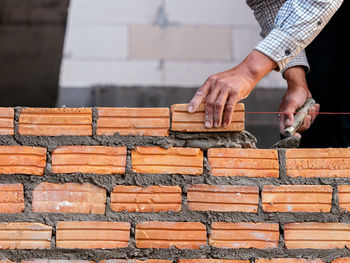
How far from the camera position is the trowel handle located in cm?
193

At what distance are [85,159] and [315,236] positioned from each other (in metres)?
0.78

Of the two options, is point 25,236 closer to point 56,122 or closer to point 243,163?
point 56,122

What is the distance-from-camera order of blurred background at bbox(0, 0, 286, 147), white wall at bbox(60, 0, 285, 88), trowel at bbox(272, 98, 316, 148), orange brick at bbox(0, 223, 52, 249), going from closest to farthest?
orange brick at bbox(0, 223, 52, 249)
trowel at bbox(272, 98, 316, 148)
blurred background at bbox(0, 0, 286, 147)
white wall at bbox(60, 0, 285, 88)

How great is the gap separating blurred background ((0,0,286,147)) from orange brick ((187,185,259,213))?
182 inches

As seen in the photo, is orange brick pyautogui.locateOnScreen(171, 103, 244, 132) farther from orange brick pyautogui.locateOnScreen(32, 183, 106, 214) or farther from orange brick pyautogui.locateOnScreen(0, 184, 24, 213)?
orange brick pyautogui.locateOnScreen(0, 184, 24, 213)

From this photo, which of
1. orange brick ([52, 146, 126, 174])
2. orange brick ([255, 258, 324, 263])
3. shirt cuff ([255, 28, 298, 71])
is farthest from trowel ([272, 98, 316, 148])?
orange brick ([52, 146, 126, 174])

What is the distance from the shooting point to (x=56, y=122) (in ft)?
5.44

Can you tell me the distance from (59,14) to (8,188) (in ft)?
10.2

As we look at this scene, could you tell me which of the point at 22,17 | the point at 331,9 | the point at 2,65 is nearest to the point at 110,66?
the point at 2,65

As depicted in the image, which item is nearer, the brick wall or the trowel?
the brick wall

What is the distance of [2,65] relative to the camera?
5598mm

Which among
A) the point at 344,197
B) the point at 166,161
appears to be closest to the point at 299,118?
the point at 344,197

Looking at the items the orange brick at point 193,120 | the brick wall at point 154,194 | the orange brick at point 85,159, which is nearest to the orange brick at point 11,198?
the brick wall at point 154,194

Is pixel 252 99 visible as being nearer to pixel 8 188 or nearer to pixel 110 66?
pixel 110 66
